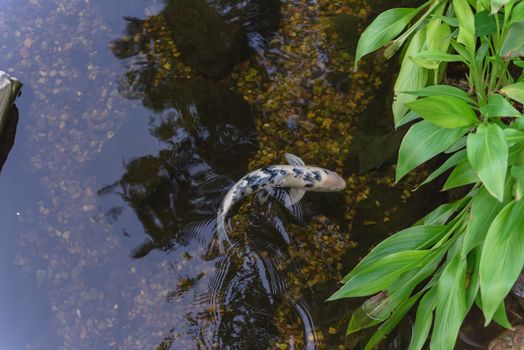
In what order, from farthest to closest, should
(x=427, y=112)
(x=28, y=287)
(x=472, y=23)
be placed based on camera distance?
1. (x=28, y=287)
2. (x=472, y=23)
3. (x=427, y=112)

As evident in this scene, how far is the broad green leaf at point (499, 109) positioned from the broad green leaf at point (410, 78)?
1.64ft

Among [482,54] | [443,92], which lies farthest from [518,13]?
[443,92]

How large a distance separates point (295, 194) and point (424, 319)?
1.14 m

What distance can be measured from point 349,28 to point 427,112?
190 cm

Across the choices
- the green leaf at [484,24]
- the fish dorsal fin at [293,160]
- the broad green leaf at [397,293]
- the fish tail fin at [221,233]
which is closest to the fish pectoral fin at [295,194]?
the fish dorsal fin at [293,160]

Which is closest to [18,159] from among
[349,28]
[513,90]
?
[349,28]

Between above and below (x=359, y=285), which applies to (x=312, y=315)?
below

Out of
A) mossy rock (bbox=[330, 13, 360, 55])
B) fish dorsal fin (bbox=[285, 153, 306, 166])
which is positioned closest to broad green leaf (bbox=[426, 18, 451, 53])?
fish dorsal fin (bbox=[285, 153, 306, 166])

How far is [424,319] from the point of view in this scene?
6.51 ft

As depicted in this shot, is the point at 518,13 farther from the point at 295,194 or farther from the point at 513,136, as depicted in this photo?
the point at 295,194

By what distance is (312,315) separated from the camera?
260 cm

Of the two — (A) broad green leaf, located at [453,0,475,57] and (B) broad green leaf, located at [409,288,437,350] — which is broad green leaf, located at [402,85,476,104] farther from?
(B) broad green leaf, located at [409,288,437,350]

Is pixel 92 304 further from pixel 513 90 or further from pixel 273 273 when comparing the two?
pixel 513 90

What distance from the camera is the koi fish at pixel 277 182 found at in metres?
2.82
